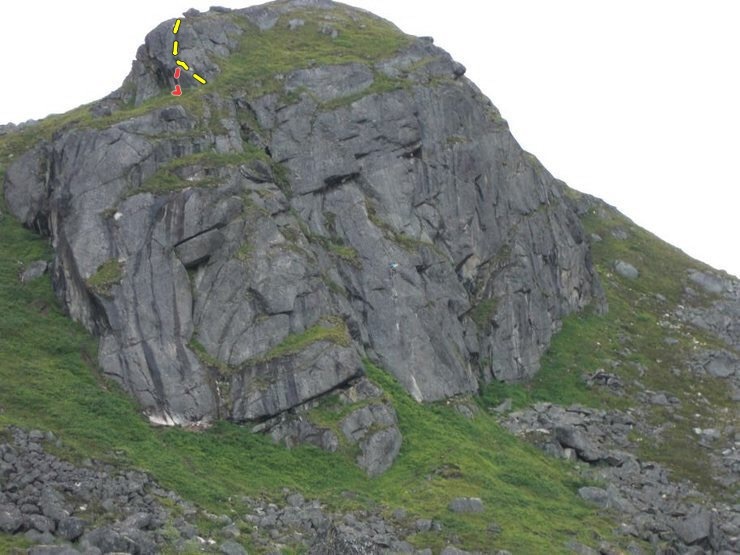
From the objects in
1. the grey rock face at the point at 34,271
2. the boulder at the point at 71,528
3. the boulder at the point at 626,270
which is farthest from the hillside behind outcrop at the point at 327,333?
the boulder at the point at 626,270

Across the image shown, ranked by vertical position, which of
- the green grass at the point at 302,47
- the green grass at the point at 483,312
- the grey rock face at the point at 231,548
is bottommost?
the grey rock face at the point at 231,548

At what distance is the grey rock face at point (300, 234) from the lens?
167ft

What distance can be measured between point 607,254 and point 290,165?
3918cm

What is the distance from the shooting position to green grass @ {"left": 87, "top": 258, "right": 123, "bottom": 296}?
51062 millimetres

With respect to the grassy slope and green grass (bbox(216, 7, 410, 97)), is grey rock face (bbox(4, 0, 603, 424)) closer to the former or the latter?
green grass (bbox(216, 7, 410, 97))

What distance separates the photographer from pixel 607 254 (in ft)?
296

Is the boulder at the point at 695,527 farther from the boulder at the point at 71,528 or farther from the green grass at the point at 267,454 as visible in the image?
the boulder at the point at 71,528

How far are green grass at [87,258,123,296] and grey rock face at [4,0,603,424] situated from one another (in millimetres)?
105

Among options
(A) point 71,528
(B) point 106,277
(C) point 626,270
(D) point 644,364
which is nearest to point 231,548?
(A) point 71,528

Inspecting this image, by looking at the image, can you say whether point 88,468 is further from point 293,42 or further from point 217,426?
point 293,42

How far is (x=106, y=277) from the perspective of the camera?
169ft

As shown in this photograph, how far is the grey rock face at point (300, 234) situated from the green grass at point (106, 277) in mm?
105

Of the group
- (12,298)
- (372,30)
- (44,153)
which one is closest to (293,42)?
(372,30)

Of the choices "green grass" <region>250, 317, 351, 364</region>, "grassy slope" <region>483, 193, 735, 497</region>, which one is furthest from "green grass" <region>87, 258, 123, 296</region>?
"grassy slope" <region>483, 193, 735, 497</region>
